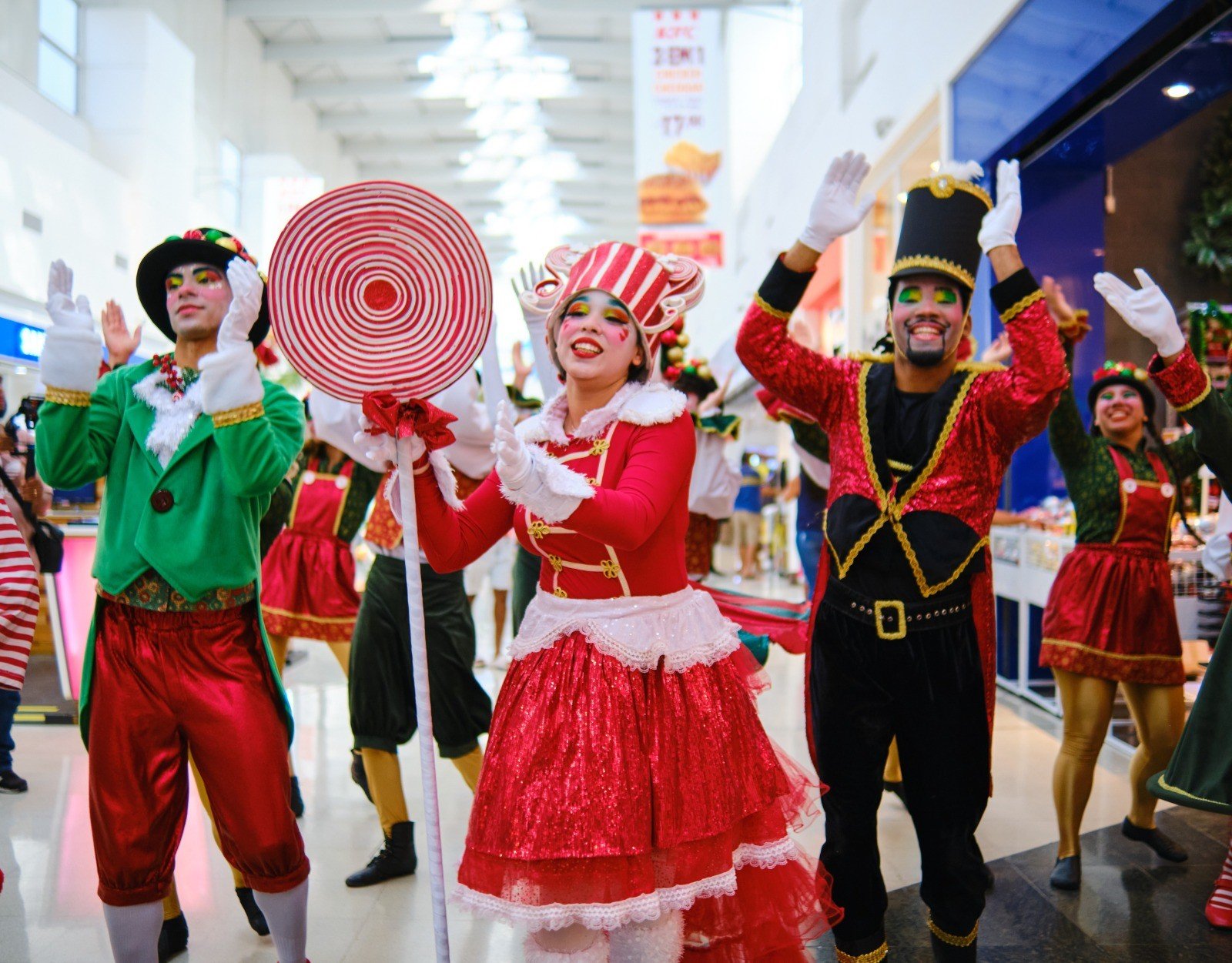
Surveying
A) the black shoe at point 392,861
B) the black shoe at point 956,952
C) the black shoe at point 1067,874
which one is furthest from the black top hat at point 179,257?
the black shoe at point 1067,874

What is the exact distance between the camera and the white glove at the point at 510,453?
1.75 m

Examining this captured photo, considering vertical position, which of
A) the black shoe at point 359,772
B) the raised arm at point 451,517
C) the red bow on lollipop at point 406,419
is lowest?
the black shoe at point 359,772

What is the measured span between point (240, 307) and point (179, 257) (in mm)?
429

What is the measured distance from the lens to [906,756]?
2396mm

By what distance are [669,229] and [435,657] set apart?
1072 centimetres

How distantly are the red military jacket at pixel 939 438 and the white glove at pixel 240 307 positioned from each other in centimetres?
111

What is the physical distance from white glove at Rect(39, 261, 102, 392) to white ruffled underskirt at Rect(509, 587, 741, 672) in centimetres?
108

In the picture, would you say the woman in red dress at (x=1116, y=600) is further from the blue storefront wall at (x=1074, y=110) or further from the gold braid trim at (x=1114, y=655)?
the blue storefront wall at (x=1074, y=110)

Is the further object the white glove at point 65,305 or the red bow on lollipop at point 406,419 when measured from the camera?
the white glove at point 65,305

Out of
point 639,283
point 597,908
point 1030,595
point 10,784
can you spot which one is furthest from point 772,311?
point 1030,595

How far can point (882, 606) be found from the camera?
7.70 feet

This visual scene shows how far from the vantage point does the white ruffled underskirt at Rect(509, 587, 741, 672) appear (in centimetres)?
204

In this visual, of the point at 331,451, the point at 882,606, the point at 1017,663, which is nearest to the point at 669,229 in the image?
the point at 1017,663

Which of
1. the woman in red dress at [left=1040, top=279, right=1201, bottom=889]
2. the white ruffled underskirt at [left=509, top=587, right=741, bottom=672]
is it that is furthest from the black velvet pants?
the woman in red dress at [left=1040, top=279, right=1201, bottom=889]
